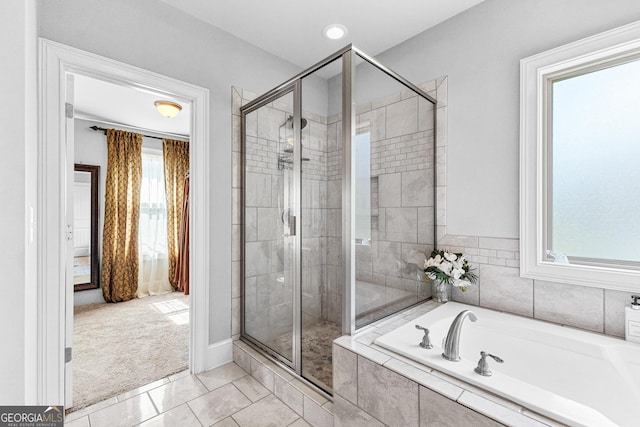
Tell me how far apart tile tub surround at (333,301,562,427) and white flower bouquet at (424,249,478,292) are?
1.97 ft

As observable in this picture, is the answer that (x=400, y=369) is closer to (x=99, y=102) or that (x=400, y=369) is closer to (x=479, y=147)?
(x=479, y=147)

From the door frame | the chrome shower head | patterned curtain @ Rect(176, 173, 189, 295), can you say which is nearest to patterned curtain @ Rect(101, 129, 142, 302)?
patterned curtain @ Rect(176, 173, 189, 295)

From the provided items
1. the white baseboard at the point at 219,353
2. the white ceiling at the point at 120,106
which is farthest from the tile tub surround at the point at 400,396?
the white ceiling at the point at 120,106

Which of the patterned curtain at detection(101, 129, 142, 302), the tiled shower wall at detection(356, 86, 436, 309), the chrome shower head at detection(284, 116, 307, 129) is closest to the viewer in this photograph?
the tiled shower wall at detection(356, 86, 436, 309)

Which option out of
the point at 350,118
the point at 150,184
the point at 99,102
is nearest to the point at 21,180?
the point at 350,118

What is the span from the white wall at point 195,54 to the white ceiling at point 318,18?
0.13 meters

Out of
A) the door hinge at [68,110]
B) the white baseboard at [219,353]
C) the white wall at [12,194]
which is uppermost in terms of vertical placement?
the door hinge at [68,110]

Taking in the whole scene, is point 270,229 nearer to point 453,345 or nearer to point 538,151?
point 453,345

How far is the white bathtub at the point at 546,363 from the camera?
39.8 inches

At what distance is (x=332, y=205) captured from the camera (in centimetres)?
169

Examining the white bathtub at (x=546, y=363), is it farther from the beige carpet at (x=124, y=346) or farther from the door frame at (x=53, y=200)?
the beige carpet at (x=124, y=346)

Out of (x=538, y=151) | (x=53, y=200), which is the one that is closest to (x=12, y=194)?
(x=53, y=200)

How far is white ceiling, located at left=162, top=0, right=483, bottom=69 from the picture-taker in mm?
1973

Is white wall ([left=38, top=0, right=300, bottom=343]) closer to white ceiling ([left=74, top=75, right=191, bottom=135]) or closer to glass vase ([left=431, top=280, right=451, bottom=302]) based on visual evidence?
white ceiling ([left=74, top=75, right=191, bottom=135])
